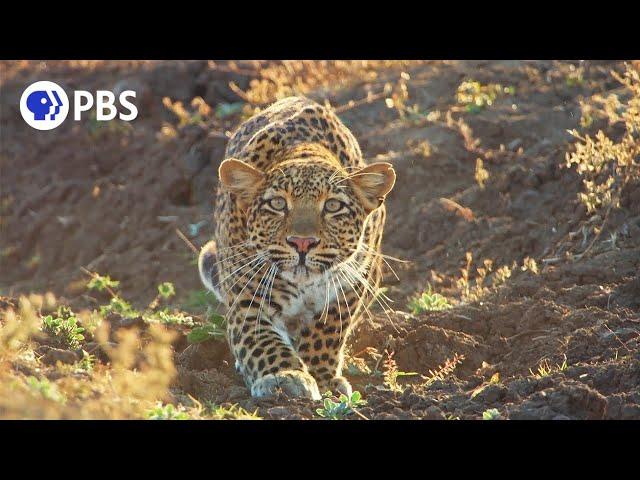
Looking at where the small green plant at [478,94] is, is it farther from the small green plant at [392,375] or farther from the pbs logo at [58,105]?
the small green plant at [392,375]

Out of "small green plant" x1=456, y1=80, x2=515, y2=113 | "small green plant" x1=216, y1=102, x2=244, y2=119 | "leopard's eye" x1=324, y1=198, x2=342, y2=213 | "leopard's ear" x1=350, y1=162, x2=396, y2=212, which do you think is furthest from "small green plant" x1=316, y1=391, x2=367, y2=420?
"small green plant" x1=216, y1=102, x2=244, y2=119

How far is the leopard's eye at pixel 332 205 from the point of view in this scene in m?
8.70

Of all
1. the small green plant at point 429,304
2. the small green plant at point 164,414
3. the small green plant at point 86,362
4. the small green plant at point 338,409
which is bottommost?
the small green plant at point 338,409

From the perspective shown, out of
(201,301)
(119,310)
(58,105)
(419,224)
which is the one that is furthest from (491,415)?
(58,105)

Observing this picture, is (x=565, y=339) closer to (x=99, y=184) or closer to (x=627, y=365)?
(x=627, y=365)

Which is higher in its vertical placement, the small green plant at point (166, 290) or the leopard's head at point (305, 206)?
the leopard's head at point (305, 206)

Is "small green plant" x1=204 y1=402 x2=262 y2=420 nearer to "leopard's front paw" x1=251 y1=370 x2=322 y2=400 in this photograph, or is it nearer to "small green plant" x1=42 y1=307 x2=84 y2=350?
"leopard's front paw" x1=251 y1=370 x2=322 y2=400

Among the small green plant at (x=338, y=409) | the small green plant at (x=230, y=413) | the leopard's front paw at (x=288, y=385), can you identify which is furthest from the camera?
the leopard's front paw at (x=288, y=385)

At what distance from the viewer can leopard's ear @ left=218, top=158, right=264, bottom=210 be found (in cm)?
879

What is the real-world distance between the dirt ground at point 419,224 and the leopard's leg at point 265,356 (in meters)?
0.20

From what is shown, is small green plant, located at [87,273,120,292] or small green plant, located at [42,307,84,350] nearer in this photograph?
small green plant, located at [42,307,84,350]

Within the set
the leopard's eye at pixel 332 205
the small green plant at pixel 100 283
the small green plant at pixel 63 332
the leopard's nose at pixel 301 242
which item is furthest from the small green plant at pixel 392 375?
the small green plant at pixel 100 283

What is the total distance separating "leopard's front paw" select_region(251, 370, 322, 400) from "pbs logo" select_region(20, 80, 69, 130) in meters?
7.69

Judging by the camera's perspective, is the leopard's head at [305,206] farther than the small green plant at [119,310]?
Result: No
